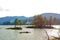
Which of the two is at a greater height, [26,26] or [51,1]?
[51,1]

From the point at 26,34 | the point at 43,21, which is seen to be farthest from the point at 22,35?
the point at 43,21

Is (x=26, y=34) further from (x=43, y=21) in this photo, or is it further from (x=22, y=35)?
(x=43, y=21)

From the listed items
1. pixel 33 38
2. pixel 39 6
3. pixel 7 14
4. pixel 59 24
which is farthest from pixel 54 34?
pixel 7 14

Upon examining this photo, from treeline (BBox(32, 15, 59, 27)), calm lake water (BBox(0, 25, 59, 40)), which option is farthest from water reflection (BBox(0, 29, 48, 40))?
treeline (BBox(32, 15, 59, 27))

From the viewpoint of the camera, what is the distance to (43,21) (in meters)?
4.07

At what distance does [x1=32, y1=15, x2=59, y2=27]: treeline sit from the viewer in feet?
13.2

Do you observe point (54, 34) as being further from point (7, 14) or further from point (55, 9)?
point (7, 14)

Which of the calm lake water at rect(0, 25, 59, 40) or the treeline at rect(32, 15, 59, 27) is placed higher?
the treeline at rect(32, 15, 59, 27)

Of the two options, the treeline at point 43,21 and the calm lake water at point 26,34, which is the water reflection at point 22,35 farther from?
the treeline at point 43,21

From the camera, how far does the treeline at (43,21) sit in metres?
4.03

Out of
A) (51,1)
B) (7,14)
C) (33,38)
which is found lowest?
(33,38)

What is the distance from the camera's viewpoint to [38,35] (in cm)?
397

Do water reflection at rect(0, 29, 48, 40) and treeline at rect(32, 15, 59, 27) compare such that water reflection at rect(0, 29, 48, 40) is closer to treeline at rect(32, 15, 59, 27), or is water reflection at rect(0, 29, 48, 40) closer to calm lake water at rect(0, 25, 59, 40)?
calm lake water at rect(0, 25, 59, 40)

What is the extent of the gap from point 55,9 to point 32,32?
2.62 ft
